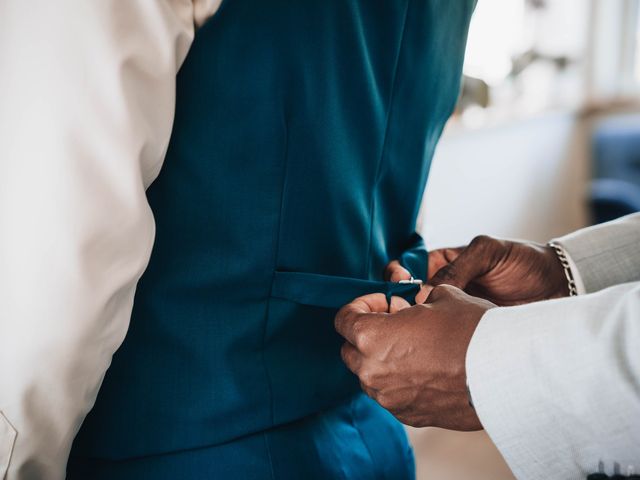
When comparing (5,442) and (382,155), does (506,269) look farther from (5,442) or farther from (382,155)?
(5,442)

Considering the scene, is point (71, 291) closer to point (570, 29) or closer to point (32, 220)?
point (32, 220)

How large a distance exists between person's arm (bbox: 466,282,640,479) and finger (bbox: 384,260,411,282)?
0.46 ft

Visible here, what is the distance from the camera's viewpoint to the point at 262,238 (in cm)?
64

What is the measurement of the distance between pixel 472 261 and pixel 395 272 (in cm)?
22

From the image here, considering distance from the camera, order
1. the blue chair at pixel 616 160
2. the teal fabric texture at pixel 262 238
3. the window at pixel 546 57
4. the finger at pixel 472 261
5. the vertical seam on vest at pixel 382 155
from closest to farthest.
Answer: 1. the teal fabric texture at pixel 262 238
2. the vertical seam on vest at pixel 382 155
3. the finger at pixel 472 261
4. the window at pixel 546 57
5. the blue chair at pixel 616 160

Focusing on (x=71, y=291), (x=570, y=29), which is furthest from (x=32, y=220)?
(x=570, y=29)

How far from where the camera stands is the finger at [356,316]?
69 cm

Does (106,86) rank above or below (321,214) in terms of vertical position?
above

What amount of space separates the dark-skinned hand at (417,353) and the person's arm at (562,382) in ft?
0.09

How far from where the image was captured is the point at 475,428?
731 mm

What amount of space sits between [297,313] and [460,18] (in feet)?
1.35

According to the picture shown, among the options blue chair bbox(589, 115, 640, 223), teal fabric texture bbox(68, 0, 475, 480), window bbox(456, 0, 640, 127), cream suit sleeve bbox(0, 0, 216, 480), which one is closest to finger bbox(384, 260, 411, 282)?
teal fabric texture bbox(68, 0, 475, 480)

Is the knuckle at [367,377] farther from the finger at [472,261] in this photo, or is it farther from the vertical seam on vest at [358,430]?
the finger at [472,261]

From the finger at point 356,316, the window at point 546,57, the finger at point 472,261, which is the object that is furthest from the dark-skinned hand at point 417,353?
the window at point 546,57
